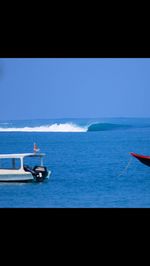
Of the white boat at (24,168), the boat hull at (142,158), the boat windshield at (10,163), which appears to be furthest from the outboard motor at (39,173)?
the boat hull at (142,158)

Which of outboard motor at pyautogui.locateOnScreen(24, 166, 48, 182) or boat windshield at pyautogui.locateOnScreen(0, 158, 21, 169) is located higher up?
boat windshield at pyautogui.locateOnScreen(0, 158, 21, 169)

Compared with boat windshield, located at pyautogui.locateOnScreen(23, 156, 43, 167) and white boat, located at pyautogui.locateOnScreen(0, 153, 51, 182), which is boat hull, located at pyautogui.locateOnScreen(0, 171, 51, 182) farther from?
boat windshield, located at pyautogui.locateOnScreen(23, 156, 43, 167)

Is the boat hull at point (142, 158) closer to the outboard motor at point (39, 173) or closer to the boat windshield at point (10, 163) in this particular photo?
the outboard motor at point (39, 173)

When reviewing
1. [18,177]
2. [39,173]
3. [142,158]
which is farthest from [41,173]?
[142,158]

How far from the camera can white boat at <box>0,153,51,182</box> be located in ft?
27.7

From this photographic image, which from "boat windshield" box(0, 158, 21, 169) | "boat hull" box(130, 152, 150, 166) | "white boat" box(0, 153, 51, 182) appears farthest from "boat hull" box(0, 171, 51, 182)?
"boat hull" box(130, 152, 150, 166)

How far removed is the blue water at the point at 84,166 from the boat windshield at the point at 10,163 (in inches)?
7.9

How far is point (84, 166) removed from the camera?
862 centimetres
